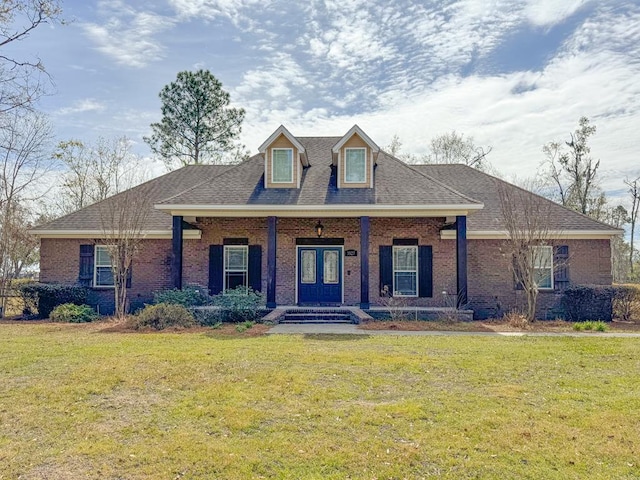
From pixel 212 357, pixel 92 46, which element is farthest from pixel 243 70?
pixel 212 357

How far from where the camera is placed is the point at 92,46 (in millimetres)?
13203

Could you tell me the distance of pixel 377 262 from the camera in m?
16.4

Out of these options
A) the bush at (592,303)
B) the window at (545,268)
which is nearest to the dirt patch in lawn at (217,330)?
the window at (545,268)

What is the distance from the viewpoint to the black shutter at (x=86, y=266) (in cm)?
1698

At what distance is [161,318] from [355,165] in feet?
26.9

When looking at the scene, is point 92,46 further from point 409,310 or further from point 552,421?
point 552,421

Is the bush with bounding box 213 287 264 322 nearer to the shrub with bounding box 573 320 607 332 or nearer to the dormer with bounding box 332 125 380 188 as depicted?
the dormer with bounding box 332 125 380 188

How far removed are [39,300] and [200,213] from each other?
20.5 ft

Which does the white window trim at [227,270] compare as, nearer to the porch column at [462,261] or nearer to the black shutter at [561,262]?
the porch column at [462,261]

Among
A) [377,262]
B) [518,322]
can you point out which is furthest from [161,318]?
[518,322]

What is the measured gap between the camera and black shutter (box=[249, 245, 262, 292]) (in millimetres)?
16484

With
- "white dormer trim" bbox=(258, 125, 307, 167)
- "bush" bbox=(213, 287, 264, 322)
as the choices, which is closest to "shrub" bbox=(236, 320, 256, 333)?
"bush" bbox=(213, 287, 264, 322)

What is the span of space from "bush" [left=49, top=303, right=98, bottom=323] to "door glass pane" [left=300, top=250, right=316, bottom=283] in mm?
7076

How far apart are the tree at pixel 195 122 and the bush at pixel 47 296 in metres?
14.7
